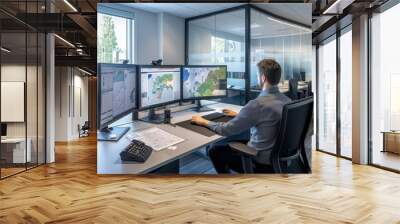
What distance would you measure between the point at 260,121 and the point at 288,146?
0.53m

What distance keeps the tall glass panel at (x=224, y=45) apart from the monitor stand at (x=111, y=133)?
1.34 meters

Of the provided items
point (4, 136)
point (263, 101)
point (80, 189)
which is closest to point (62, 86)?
point (4, 136)

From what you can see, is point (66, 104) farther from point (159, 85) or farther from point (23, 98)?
point (159, 85)

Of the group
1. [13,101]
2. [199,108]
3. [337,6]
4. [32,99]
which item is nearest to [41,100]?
[32,99]

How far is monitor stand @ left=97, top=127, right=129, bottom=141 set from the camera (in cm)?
498

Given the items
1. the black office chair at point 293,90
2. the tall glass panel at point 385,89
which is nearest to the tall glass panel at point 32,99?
the black office chair at point 293,90

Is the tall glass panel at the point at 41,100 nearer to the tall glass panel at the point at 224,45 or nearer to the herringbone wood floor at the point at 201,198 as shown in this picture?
the herringbone wood floor at the point at 201,198

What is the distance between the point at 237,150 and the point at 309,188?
112 cm

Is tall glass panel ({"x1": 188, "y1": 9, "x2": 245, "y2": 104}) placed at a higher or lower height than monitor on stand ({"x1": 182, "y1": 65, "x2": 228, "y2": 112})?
higher

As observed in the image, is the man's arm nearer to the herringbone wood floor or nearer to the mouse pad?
the mouse pad

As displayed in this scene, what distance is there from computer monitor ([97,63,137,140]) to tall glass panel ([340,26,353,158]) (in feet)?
16.9

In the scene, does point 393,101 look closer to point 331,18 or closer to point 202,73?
point 331,18

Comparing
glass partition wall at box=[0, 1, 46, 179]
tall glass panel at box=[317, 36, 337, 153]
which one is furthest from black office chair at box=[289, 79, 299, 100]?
glass partition wall at box=[0, 1, 46, 179]

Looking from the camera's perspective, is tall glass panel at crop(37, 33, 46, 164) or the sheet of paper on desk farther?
tall glass panel at crop(37, 33, 46, 164)
